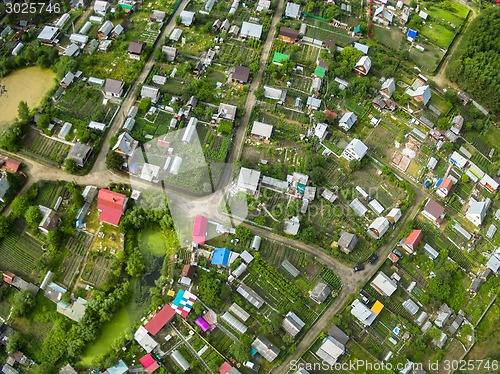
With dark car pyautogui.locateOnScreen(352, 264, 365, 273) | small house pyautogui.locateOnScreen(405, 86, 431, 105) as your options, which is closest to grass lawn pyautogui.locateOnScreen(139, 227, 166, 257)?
dark car pyautogui.locateOnScreen(352, 264, 365, 273)

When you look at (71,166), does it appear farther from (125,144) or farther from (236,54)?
(236,54)

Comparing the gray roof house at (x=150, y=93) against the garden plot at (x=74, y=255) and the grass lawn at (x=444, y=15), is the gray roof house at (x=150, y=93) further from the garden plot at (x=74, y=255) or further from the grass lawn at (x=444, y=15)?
the grass lawn at (x=444, y=15)

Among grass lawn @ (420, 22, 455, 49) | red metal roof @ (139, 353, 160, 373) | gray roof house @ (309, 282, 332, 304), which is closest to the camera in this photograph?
red metal roof @ (139, 353, 160, 373)

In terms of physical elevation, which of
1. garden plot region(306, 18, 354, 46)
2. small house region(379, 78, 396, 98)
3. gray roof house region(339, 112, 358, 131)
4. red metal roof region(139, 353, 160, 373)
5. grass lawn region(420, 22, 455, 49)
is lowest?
red metal roof region(139, 353, 160, 373)

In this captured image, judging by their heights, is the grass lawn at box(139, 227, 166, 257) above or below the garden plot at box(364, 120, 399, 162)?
below

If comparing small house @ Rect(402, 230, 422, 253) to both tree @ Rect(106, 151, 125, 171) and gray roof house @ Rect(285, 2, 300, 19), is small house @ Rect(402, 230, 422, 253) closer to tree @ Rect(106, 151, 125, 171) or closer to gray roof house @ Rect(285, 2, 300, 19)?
tree @ Rect(106, 151, 125, 171)

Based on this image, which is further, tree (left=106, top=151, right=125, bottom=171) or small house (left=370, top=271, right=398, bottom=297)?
tree (left=106, top=151, right=125, bottom=171)
